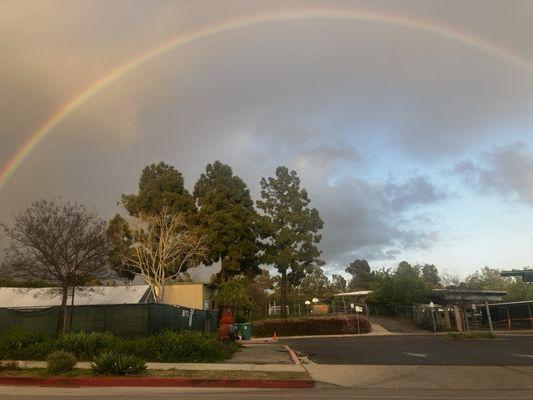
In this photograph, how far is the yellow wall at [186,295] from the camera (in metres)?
49.7

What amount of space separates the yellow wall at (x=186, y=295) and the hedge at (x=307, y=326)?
666cm

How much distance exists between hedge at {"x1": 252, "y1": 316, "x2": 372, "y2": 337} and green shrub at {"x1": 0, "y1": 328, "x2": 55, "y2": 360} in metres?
28.5

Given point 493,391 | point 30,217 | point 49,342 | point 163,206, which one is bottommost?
point 493,391

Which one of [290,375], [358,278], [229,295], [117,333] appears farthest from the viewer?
[358,278]

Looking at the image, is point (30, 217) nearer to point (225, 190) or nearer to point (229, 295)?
point (229, 295)

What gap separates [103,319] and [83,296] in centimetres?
1013

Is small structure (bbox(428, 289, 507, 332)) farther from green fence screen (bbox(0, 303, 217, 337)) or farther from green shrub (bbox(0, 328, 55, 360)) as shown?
green shrub (bbox(0, 328, 55, 360))

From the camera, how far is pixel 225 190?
51.8 metres

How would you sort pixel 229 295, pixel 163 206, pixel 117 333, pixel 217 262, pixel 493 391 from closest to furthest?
pixel 493 391 < pixel 117 333 < pixel 229 295 < pixel 163 206 < pixel 217 262

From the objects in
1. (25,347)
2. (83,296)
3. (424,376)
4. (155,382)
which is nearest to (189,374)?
(155,382)

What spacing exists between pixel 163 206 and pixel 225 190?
670cm

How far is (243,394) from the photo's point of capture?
12383 millimetres

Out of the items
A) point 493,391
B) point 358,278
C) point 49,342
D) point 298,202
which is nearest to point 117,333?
point 49,342

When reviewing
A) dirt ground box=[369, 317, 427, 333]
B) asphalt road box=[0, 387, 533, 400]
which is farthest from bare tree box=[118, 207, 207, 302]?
asphalt road box=[0, 387, 533, 400]
